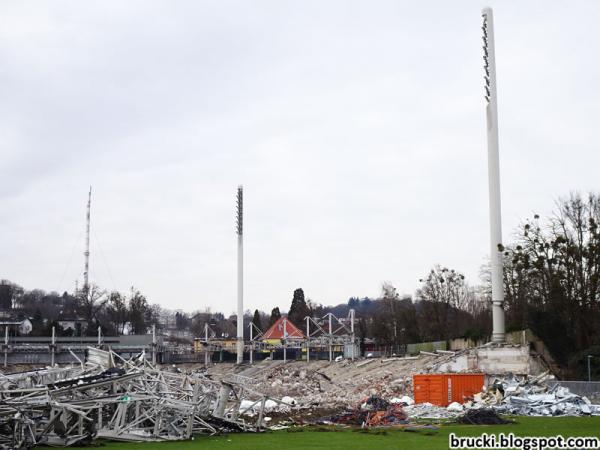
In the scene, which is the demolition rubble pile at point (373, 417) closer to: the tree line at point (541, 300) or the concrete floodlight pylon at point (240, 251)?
the tree line at point (541, 300)

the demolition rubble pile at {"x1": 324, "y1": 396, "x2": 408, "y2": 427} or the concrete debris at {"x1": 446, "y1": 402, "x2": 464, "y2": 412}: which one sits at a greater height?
the demolition rubble pile at {"x1": 324, "y1": 396, "x2": 408, "y2": 427}

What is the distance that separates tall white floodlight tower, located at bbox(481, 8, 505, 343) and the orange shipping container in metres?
11.3

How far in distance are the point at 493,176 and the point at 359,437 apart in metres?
30.6

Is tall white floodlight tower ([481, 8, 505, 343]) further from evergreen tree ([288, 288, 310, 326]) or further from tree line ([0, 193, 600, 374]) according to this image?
evergreen tree ([288, 288, 310, 326])

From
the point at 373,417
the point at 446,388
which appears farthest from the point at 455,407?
the point at 373,417

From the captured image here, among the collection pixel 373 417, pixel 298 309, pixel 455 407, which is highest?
pixel 298 309

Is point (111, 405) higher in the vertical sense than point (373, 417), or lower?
higher

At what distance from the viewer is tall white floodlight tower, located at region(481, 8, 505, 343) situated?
50125 millimetres

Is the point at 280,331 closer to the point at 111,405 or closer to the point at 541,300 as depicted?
the point at 541,300

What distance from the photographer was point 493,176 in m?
51.7

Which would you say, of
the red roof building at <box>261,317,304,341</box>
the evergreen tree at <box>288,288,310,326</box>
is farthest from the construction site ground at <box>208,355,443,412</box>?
the evergreen tree at <box>288,288,310,326</box>

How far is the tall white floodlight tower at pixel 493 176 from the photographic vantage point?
5012 cm

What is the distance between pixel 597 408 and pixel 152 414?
18518mm

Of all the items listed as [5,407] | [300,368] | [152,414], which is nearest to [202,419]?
[152,414]
